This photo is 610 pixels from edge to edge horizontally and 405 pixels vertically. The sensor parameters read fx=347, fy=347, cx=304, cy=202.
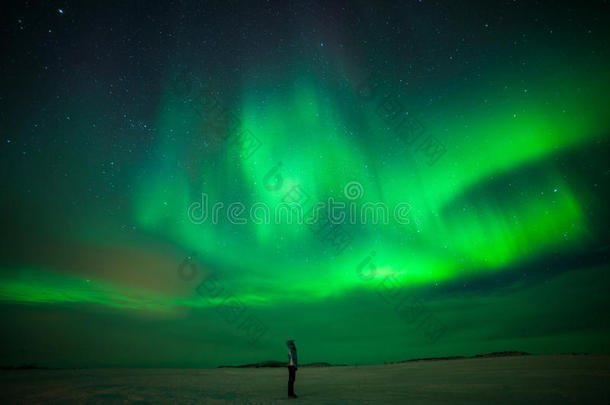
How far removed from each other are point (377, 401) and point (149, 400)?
7.24 meters

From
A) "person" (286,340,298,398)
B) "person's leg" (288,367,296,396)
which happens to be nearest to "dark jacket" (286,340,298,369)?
"person" (286,340,298,398)

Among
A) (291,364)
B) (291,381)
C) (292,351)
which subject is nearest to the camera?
(291,381)

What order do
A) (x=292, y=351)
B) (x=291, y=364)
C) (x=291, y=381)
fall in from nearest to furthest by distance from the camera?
1. (x=291, y=381)
2. (x=291, y=364)
3. (x=292, y=351)

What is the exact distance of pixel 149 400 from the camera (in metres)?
11.2

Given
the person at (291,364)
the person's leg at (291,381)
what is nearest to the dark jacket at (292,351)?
the person at (291,364)

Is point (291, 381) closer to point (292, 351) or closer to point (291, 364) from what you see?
point (291, 364)

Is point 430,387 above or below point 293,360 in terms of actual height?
below

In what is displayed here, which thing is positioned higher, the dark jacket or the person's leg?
Result: the dark jacket

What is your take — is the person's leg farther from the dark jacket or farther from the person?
the dark jacket

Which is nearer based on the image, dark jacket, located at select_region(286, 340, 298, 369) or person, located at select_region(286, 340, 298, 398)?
person, located at select_region(286, 340, 298, 398)

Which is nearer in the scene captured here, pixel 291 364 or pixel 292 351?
pixel 291 364

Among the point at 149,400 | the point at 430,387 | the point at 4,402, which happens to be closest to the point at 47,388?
the point at 4,402

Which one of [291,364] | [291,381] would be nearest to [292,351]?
[291,364]

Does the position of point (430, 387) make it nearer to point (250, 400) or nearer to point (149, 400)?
point (250, 400)
